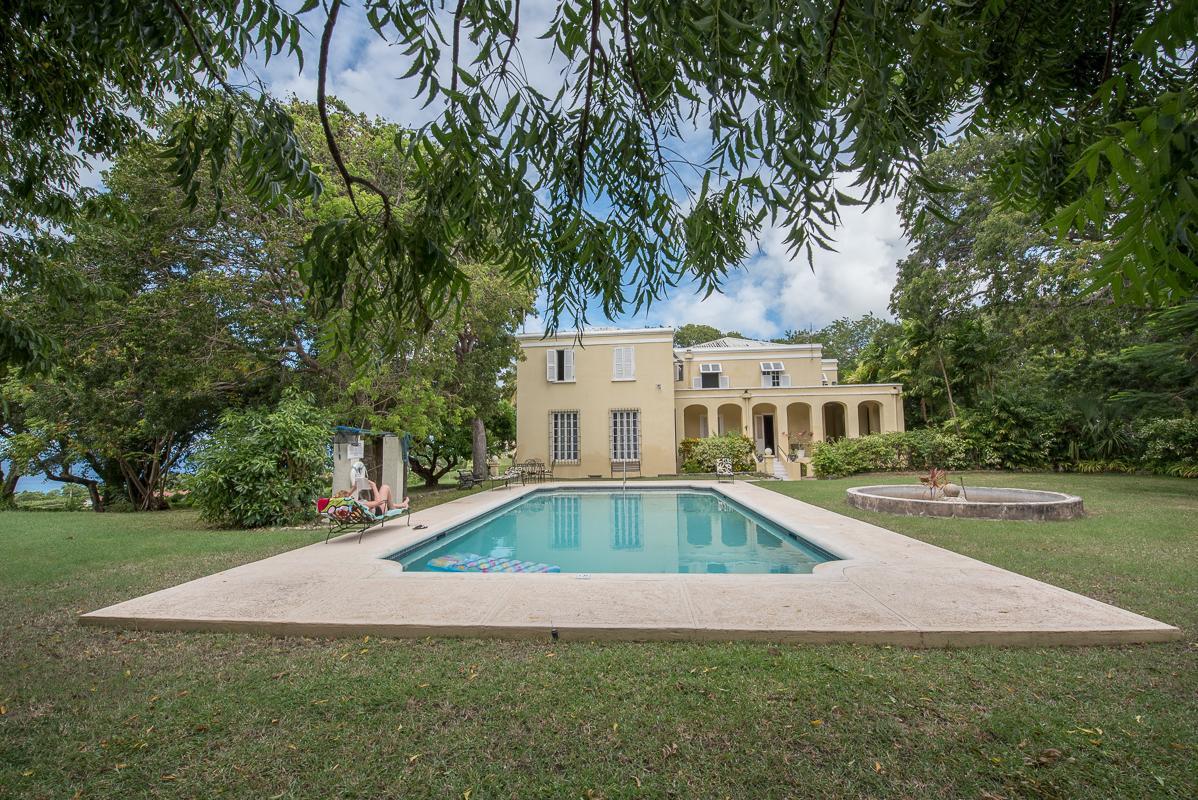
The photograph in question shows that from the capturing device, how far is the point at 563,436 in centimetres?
2116

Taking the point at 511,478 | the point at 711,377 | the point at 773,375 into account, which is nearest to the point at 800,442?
the point at 773,375

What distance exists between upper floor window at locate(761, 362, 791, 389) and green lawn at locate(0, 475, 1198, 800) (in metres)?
20.0

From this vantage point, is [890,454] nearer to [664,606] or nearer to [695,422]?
[695,422]

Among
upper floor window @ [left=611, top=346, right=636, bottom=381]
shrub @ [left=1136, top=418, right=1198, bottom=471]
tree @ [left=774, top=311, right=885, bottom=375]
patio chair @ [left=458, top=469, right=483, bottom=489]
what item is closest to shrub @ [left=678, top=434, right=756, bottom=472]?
upper floor window @ [left=611, top=346, right=636, bottom=381]

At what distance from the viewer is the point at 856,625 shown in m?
3.80

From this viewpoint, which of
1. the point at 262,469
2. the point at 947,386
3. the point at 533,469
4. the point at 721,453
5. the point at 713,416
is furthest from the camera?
the point at 713,416

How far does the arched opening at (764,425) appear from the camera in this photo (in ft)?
79.3

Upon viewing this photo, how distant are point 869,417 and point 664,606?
949 inches

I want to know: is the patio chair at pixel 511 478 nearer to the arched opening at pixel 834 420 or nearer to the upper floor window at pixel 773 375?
the upper floor window at pixel 773 375

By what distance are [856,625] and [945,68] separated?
137 inches

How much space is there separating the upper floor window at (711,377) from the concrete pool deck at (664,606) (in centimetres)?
1841

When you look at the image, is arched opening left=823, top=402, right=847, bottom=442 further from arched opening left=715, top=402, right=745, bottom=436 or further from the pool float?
the pool float

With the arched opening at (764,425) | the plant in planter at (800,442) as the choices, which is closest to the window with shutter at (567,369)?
the arched opening at (764,425)

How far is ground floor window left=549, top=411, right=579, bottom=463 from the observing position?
21031mm
